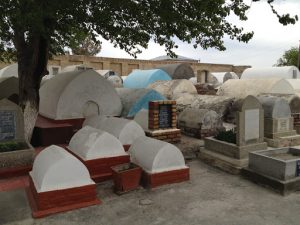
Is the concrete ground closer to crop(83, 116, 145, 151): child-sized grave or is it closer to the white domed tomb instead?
crop(83, 116, 145, 151): child-sized grave

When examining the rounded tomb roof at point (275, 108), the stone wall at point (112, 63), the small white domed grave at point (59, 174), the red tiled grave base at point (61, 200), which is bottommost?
the red tiled grave base at point (61, 200)

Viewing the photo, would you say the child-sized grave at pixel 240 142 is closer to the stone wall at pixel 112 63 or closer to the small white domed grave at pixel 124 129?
the small white domed grave at pixel 124 129

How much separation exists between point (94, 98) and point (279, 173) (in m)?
6.68

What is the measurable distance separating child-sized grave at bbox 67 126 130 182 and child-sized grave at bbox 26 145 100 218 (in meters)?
0.99

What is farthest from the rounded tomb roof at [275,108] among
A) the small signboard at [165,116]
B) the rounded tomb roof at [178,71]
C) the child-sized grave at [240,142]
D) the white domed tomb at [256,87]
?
the rounded tomb roof at [178,71]

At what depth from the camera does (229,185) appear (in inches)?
263

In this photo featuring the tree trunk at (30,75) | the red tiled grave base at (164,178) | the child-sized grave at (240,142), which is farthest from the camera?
the tree trunk at (30,75)

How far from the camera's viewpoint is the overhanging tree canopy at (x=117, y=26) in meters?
7.48

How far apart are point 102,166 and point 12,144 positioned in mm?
2459

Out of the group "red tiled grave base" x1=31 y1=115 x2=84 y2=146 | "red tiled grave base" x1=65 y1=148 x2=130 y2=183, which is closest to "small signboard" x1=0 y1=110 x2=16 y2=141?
"red tiled grave base" x1=31 y1=115 x2=84 y2=146

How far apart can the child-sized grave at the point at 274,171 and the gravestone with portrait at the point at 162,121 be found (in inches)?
135

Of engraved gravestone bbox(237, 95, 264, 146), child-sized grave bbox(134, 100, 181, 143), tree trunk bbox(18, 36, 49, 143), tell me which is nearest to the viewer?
engraved gravestone bbox(237, 95, 264, 146)

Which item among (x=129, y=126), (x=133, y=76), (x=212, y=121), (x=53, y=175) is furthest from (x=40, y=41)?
(x=133, y=76)

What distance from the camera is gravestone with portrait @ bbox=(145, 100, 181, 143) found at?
10000 mm
